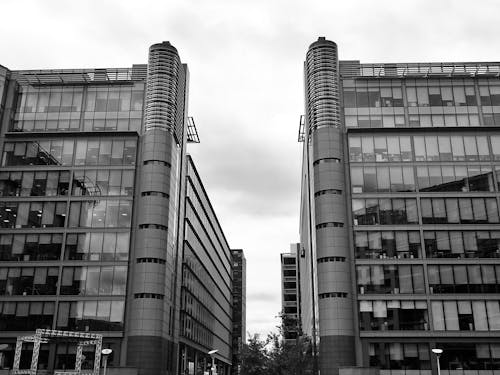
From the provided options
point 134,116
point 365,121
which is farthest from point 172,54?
point 365,121

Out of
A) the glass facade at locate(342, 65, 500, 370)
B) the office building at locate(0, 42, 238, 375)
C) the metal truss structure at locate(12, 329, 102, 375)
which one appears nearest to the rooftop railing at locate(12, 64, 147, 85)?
the office building at locate(0, 42, 238, 375)

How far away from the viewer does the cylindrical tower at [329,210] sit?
6888 cm

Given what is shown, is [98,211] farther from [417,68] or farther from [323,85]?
[417,68]

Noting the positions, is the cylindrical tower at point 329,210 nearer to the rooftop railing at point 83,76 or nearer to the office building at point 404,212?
the office building at point 404,212

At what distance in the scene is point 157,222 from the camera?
241 feet

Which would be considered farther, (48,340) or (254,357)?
(254,357)

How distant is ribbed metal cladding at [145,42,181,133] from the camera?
7838 centimetres

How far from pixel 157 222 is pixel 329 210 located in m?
22.5

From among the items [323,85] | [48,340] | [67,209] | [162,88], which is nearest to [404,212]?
[323,85]

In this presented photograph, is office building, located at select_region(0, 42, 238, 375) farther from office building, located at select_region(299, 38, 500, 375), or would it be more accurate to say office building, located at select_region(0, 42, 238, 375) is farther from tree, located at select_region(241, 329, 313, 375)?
office building, located at select_region(299, 38, 500, 375)

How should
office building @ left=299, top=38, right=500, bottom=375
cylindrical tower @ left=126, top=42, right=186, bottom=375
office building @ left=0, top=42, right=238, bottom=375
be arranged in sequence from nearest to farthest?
office building @ left=299, top=38, right=500, bottom=375, cylindrical tower @ left=126, top=42, right=186, bottom=375, office building @ left=0, top=42, right=238, bottom=375

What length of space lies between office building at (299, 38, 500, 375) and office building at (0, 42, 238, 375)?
20324 mm

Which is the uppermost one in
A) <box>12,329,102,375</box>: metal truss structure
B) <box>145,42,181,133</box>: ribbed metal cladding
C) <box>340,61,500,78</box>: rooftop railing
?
<box>340,61,500,78</box>: rooftop railing

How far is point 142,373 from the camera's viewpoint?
66.6 metres
